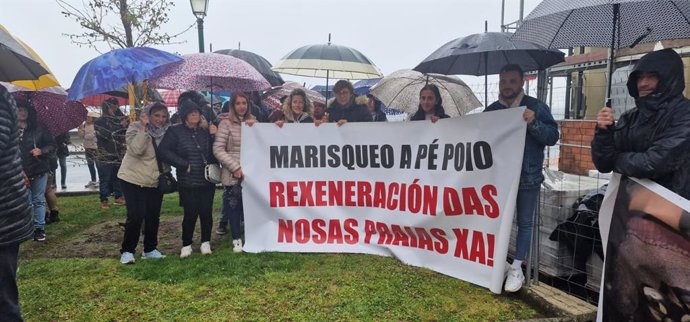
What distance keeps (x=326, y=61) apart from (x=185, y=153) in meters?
2.08

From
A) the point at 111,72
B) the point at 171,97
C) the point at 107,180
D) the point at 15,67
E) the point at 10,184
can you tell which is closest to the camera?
the point at 10,184

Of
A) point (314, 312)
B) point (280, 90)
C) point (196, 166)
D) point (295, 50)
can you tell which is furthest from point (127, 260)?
point (280, 90)

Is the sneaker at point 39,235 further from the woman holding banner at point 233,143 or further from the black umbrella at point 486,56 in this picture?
the black umbrella at point 486,56

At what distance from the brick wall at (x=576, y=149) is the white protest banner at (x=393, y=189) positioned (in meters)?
2.29

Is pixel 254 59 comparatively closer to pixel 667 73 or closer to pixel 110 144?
pixel 110 144

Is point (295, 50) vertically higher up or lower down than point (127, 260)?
higher up

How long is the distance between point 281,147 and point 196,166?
90 cm

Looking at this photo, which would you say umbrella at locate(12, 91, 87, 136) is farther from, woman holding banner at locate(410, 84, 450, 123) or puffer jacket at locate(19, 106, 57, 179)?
woman holding banner at locate(410, 84, 450, 123)

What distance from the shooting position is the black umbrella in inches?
147

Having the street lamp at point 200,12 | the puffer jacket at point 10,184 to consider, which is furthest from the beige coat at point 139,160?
the street lamp at point 200,12

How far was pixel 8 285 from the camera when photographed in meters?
2.53

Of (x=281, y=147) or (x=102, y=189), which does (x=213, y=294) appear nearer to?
(x=281, y=147)

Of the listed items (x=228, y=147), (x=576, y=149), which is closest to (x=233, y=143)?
(x=228, y=147)

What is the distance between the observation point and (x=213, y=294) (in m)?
3.76
